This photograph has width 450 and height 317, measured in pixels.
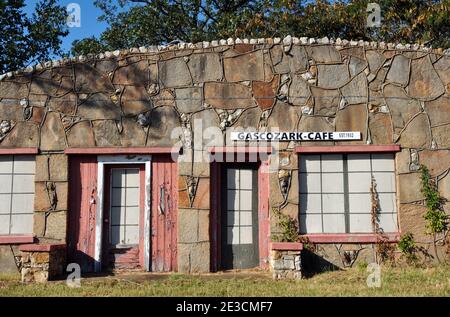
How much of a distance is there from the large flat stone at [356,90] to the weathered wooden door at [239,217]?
7.14ft

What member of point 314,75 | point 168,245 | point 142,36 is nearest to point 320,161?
point 314,75

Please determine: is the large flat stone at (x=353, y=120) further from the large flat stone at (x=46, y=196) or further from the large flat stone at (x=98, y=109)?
the large flat stone at (x=46, y=196)

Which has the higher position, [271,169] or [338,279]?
[271,169]

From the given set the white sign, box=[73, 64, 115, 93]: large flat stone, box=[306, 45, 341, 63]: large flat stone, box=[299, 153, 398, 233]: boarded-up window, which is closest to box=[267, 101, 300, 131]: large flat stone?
the white sign

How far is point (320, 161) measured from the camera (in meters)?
10.1

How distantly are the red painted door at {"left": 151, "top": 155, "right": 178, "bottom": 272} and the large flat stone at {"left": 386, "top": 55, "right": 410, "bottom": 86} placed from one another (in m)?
4.38

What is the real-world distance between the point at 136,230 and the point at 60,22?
12887mm

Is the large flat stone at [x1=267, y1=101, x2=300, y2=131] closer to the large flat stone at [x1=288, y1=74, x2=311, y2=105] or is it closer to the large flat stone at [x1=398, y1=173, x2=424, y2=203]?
the large flat stone at [x1=288, y1=74, x2=311, y2=105]

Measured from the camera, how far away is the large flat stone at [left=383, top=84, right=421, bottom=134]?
10.1 meters

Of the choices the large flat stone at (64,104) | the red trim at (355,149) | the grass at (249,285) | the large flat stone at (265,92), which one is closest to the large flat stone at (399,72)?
the red trim at (355,149)

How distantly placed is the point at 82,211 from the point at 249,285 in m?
3.57
